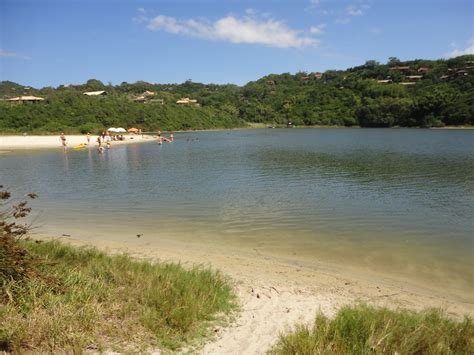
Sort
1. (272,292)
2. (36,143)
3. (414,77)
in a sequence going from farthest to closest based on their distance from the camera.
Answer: (414,77)
(36,143)
(272,292)

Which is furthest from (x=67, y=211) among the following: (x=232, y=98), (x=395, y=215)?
(x=232, y=98)

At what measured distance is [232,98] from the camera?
596 ft

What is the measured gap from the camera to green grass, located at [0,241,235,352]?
15.0 feet

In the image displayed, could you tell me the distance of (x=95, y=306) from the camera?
5273 mm

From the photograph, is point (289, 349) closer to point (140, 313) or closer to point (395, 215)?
point (140, 313)


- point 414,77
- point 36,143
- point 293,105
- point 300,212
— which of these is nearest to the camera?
point 300,212

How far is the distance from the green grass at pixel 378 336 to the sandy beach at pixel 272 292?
593 millimetres

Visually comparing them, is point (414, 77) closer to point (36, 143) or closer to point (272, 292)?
point (36, 143)

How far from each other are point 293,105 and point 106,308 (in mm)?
162793

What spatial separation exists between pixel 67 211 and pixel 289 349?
13834 mm

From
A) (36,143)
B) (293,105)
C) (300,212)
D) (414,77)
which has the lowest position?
(300,212)

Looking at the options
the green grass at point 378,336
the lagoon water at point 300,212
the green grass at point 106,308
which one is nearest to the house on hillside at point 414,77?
the lagoon water at point 300,212

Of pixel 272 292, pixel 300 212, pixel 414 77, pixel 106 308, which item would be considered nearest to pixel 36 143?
pixel 300 212

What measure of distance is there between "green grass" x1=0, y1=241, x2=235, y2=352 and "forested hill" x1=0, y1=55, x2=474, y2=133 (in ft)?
284
